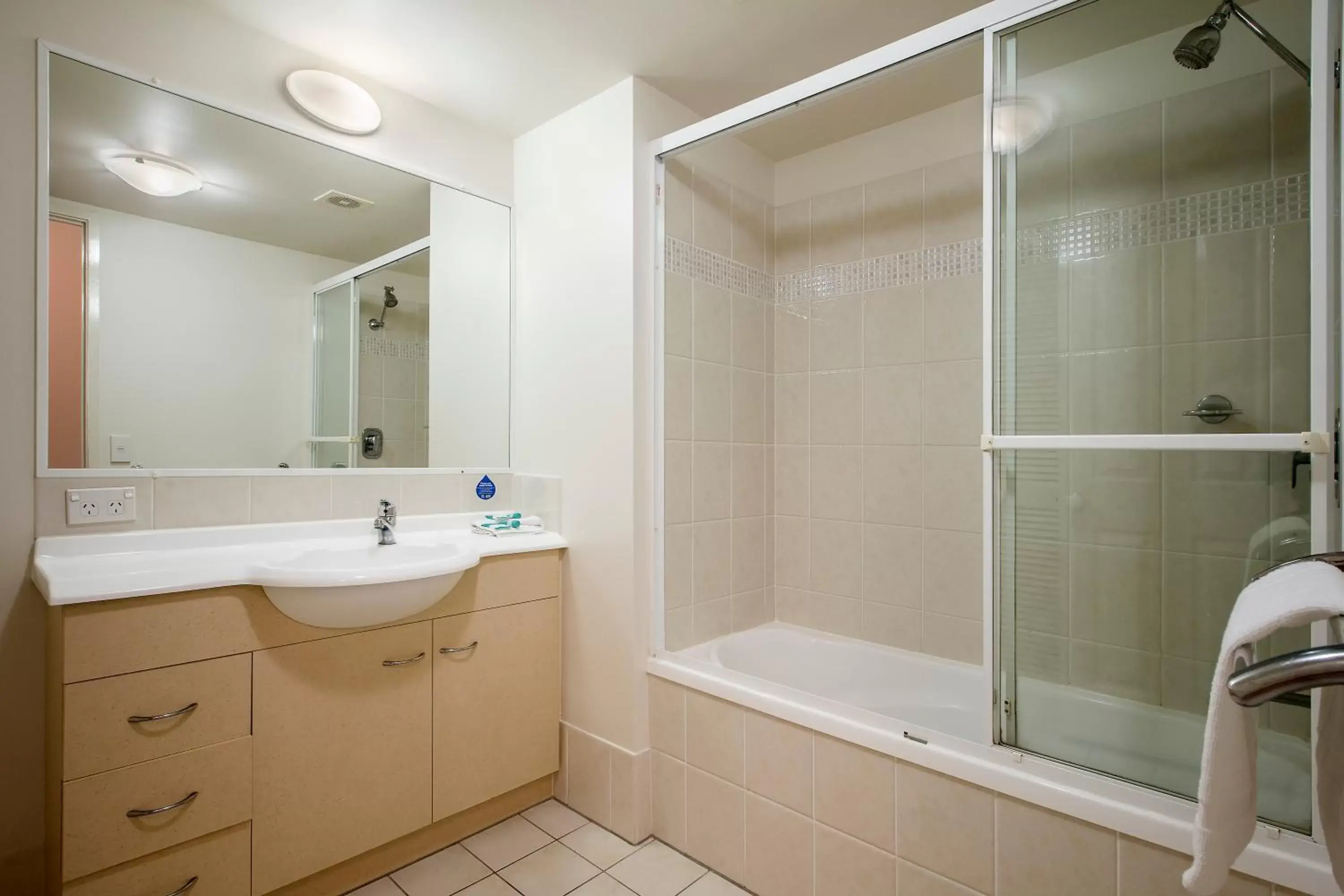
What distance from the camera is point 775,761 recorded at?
161 centimetres

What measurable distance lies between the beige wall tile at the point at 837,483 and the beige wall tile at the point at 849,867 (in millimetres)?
1207

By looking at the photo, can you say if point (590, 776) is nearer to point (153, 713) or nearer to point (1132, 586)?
point (153, 713)

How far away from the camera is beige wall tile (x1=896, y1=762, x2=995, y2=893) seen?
126 centimetres

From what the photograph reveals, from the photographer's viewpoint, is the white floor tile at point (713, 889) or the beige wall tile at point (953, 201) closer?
the white floor tile at point (713, 889)

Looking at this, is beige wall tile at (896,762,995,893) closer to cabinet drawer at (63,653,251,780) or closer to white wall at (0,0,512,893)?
cabinet drawer at (63,653,251,780)

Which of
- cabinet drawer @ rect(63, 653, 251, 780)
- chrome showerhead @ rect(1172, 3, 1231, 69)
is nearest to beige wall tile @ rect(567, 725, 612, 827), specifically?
cabinet drawer @ rect(63, 653, 251, 780)

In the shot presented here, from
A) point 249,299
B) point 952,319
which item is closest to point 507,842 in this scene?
point 249,299

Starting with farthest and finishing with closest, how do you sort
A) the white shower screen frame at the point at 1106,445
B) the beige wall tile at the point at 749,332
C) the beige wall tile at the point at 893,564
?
the beige wall tile at the point at 749,332 → the beige wall tile at the point at 893,564 → the white shower screen frame at the point at 1106,445

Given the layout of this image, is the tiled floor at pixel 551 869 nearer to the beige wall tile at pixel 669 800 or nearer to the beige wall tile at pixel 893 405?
the beige wall tile at pixel 669 800

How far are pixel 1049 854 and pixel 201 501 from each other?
2.17 meters

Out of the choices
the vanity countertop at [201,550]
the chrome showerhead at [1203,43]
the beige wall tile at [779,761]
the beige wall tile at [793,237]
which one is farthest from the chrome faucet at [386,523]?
the chrome showerhead at [1203,43]

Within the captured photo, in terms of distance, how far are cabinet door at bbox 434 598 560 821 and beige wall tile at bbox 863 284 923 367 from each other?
1494mm

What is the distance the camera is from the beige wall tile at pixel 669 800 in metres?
1.85

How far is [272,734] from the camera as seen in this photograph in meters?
1.47
